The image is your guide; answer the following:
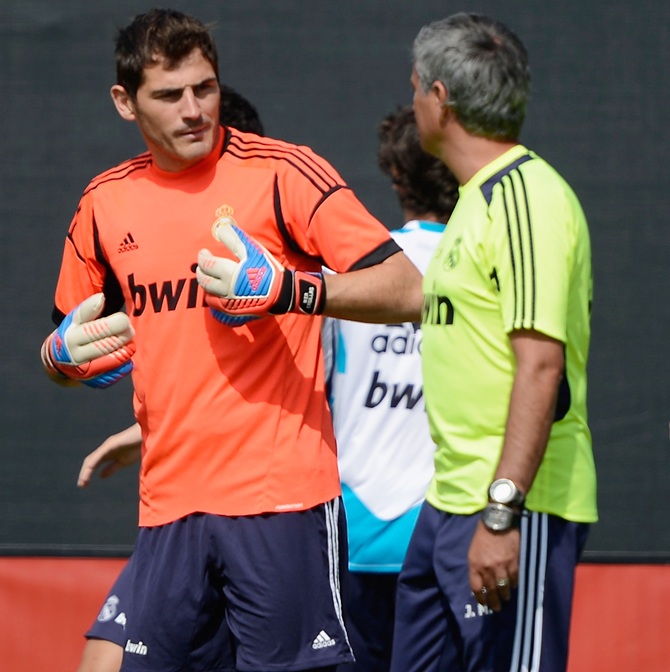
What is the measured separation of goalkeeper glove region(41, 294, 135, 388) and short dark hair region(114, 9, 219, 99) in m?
0.47

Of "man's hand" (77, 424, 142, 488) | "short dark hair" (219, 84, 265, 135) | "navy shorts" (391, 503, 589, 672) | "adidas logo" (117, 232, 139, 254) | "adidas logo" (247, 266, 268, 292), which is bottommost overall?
"navy shorts" (391, 503, 589, 672)

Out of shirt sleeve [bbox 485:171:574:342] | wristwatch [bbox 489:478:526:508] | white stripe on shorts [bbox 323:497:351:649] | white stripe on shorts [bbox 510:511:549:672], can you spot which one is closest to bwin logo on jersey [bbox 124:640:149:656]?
white stripe on shorts [bbox 323:497:351:649]

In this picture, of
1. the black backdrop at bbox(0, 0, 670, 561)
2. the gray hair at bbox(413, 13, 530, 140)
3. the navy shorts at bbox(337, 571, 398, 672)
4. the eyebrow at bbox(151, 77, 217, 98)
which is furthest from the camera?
the black backdrop at bbox(0, 0, 670, 561)

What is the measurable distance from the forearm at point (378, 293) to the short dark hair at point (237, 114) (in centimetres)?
77

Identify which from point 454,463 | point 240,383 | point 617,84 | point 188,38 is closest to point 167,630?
point 240,383

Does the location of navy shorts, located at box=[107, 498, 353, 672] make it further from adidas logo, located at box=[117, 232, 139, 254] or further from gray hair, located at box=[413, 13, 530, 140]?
gray hair, located at box=[413, 13, 530, 140]

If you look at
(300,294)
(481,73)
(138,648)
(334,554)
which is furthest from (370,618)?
(481,73)

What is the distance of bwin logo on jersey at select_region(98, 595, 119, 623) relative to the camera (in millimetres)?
2893

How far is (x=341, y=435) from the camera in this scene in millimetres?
3008

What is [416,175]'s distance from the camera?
122 inches

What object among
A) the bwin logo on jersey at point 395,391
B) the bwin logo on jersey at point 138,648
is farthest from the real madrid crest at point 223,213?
the bwin logo on jersey at point 138,648

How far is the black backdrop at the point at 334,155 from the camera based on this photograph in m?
3.75

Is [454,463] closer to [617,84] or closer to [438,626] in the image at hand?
[438,626]

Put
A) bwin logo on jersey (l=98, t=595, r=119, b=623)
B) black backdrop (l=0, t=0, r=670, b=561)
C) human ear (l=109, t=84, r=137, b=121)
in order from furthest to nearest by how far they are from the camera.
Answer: black backdrop (l=0, t=0, r=670, b=561)
bwin logo on jersey (l=98, t=595, r=119, b=623)
human ear (l=109, t=84, r=137, b=121)
